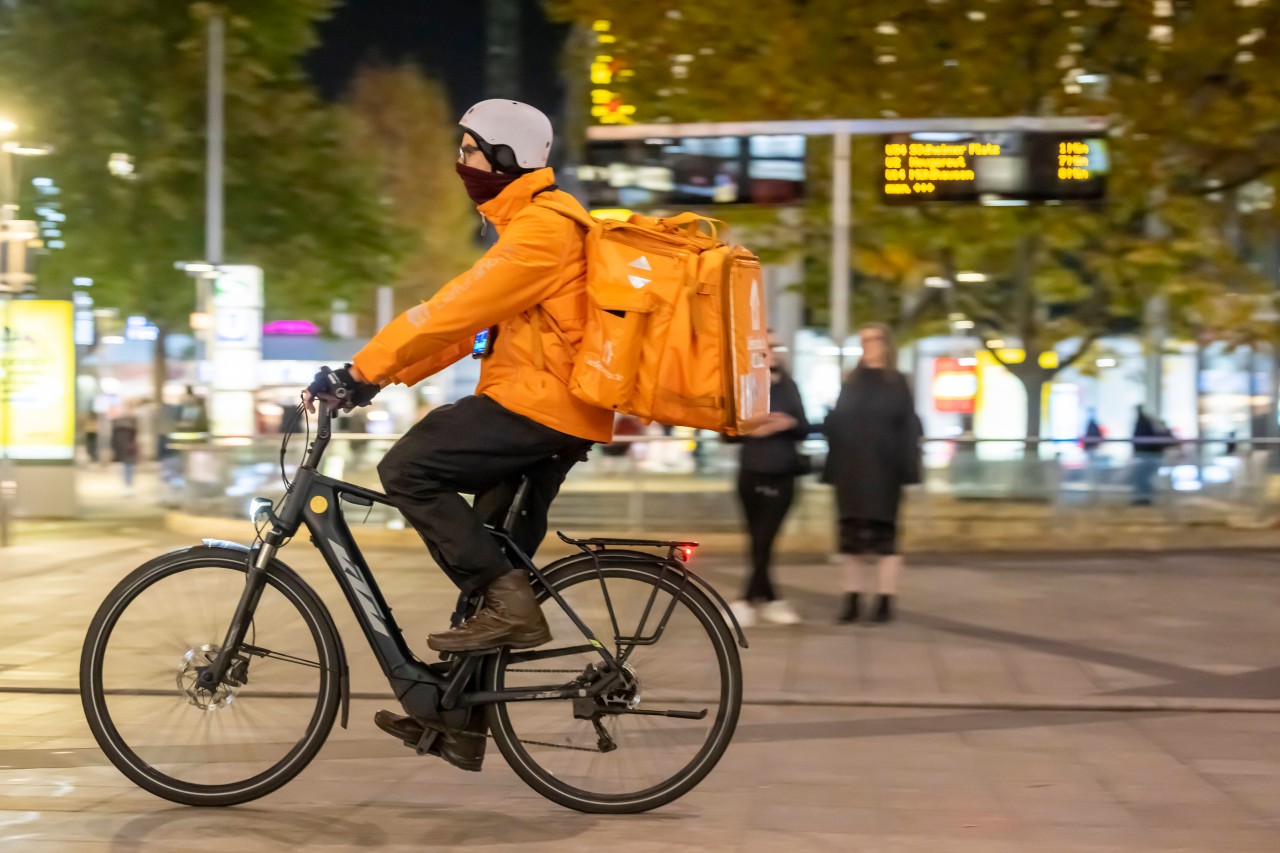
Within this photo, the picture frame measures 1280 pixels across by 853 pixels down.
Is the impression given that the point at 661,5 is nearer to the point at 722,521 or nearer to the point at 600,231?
the point at 722,521

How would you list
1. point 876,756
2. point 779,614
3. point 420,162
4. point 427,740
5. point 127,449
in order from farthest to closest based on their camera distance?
point 420,162 → point 127,449 → point 779,614 → point 876,756 → point 427,740

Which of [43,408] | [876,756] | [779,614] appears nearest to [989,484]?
[779,614]

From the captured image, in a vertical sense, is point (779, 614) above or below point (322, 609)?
below

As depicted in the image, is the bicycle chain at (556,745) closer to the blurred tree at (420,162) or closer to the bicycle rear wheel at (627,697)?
the bicycle rear wheel at (627,697)

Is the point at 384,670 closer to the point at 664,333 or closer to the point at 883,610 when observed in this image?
the point at 664,333

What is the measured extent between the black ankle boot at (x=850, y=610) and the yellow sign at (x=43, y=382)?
10.1 m

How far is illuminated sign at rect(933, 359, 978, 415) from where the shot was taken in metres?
29.3

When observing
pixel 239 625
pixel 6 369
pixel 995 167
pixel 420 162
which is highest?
pixel 420 162

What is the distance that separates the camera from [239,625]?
512 centimetres

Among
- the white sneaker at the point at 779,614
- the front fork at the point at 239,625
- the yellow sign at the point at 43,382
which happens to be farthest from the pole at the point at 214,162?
the front fork at the point at 239,625

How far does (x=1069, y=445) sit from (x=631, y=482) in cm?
367

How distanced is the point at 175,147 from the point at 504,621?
2041 cm

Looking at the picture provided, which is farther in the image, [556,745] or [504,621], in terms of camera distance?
[556,745]

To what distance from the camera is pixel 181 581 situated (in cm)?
510
